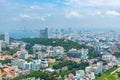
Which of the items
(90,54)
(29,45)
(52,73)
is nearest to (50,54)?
(90,54)

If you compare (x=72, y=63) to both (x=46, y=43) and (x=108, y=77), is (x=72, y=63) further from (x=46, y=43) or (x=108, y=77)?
(x=46, y=43)

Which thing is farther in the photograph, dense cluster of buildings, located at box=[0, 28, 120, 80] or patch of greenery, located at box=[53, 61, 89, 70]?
patch of greenery, located at box=[53, 61, 89, 70]

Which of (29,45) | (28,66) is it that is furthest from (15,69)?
(29,45)

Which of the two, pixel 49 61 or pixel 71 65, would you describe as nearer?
pixel 71 65

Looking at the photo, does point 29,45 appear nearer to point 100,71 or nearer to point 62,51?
point 62,51

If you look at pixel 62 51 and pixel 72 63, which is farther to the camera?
pixel 62 51

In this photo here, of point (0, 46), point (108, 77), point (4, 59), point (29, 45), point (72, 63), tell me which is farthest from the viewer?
point (29, 45)

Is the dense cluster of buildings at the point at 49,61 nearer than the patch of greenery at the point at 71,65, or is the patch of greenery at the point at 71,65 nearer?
the dense cluster of buildings at the point at 49,61

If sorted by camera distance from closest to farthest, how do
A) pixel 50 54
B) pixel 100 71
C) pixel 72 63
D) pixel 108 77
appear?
pixel 108 77 → pixel 100 71 → pixel 72 63 → pixel 50 54

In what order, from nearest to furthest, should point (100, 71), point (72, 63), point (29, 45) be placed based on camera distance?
1. point (100, 71)
2. point (72, 63)
3. point (29, 45)
